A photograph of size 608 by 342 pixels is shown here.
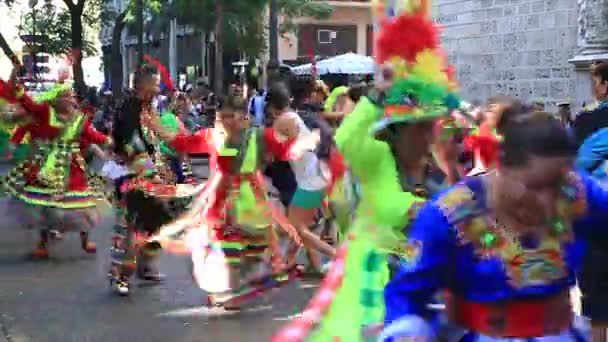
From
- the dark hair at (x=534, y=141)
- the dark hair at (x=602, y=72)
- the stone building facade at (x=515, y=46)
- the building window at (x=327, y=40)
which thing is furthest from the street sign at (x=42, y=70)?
the dark hair at (x=534, y=141)

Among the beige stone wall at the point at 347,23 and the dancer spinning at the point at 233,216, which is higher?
the beige stone wall at the point at 347,23

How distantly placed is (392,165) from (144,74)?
407cm

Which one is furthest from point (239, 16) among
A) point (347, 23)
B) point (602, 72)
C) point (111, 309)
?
point (602, 72)

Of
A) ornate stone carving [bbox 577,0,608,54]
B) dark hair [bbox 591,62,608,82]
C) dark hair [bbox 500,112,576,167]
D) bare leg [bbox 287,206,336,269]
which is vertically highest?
ornate stone carving [bbox 577,0,608,54]

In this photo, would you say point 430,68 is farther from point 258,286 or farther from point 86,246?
point 86,246

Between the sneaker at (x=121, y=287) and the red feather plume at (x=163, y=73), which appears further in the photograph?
the red feather plume at (x=163, y=73)

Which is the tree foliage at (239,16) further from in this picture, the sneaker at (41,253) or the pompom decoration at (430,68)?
the pompom decoration at (430,68)

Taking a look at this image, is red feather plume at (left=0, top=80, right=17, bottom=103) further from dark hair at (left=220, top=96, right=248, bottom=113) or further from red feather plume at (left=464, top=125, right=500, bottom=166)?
red feather plume at (left=464, top=125, right=500, bottom=166)

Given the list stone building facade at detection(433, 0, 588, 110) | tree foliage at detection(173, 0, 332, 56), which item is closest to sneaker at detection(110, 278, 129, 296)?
stone building facade at detection(433, 0, 588, 110)

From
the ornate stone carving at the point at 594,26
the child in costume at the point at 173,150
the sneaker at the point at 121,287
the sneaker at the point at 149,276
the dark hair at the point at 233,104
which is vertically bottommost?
the sneaker at the point at 149,276

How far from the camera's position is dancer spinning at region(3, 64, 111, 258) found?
9969 mm

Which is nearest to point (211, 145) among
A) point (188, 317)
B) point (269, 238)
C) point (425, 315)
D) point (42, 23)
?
point (269, 238)

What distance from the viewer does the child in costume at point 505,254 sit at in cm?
266

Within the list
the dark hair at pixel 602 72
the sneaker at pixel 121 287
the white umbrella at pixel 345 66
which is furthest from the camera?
the white umbrella at pixel 345 66
